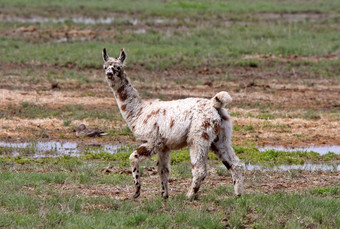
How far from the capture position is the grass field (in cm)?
873

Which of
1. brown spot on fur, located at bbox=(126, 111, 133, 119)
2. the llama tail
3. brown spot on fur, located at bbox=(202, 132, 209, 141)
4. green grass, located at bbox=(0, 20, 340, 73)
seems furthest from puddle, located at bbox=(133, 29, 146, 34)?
brown spot on fur, located at bbox=(202, 132, 209, 141)

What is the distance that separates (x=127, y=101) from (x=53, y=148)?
467 cm

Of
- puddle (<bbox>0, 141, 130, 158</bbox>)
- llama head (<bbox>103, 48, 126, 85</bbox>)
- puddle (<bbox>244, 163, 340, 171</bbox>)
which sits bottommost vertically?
puddle (<bbox>0, 141, 130, 158</bbox>)

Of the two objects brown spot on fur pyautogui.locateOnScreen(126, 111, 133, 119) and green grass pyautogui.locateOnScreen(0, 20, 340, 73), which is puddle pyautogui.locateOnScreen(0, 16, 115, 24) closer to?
green grass pyautogui.locateOnScreen(0, 20, 340, 73)

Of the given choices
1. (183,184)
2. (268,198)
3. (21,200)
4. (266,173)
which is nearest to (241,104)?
(266,173)

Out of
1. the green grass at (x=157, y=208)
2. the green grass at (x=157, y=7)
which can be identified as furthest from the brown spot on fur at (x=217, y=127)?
the green grass at (x=157, y=7)

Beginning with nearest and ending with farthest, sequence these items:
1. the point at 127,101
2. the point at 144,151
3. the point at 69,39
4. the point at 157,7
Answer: the point at 144,151 < the point at 127,101 < the point at 69,39 < the point at 157,7

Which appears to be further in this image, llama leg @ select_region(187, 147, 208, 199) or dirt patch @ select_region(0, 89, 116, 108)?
dirt patch @ select_region(0, 89, 116, 108)

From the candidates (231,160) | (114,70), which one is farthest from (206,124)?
(114,70)

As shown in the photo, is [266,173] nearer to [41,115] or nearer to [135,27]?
[41,115]

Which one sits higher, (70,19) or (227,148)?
(227,148)

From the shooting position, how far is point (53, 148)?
13781mm

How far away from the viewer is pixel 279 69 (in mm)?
23656

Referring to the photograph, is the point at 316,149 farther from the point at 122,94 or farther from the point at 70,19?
the point at 70,19
